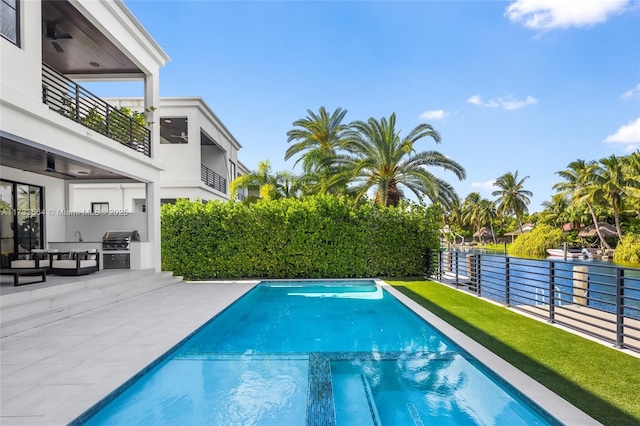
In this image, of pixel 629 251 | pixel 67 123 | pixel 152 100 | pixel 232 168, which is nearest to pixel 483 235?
pixel 629 251

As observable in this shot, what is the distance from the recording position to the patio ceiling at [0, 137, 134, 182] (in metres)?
9.24

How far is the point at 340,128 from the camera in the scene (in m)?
24.4

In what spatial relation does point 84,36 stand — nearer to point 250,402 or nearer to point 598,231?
point 250,402

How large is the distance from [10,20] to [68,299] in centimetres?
619

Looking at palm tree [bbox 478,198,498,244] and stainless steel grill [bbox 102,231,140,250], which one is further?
palm tree [bbox 478,198,498,244]

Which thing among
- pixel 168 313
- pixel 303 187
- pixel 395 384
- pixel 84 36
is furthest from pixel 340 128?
pixel 395 384

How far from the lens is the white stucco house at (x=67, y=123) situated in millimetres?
7766

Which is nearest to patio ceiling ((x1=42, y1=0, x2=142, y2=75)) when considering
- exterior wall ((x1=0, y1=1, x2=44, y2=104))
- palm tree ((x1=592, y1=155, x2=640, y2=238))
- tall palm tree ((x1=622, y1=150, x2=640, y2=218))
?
exterior wall ((x1=0, y1=1, x2=44, y2=104))

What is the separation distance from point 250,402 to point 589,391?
398 cm

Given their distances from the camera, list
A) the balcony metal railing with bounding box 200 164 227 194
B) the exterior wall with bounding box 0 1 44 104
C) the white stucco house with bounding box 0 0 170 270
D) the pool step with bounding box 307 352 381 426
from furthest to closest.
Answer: the balcony metal railing with bounding box 200 164 227 194, the white stucco house with bounding box 0 0 170 270, the exterior wall with bounding box 0 1 44 104, the pool step with bounding box 307 352 381 426

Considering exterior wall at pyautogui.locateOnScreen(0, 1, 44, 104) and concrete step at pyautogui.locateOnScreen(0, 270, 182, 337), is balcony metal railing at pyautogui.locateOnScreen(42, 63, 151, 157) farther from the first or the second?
concrete step at pyautogui.locateOnScreen(0, 270, 182, 337)

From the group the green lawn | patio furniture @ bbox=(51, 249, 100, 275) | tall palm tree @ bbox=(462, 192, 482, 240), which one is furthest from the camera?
tall palm tree @ bbox=(462, 192, 482, 240)

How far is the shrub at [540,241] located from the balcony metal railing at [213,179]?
1325 inches

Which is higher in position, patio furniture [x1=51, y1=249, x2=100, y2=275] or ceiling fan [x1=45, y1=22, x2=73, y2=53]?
ceiling fan [x1=45, y1=22, x2=73, y2=53]
